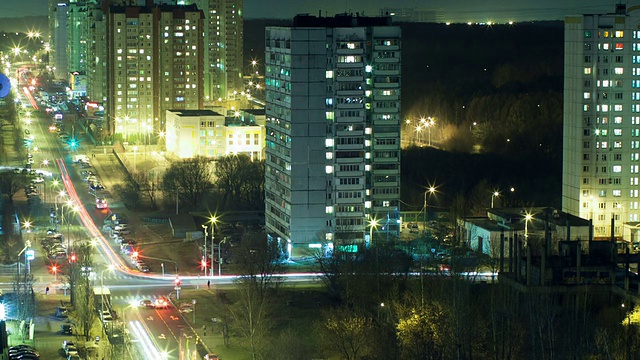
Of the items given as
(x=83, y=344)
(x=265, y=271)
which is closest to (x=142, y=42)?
(x=265, y=271)

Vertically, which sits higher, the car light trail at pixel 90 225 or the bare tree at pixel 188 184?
the bare tree at pixel 188 184

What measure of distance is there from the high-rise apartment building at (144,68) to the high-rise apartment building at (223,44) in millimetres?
11523

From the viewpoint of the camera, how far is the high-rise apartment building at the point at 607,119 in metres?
33.2

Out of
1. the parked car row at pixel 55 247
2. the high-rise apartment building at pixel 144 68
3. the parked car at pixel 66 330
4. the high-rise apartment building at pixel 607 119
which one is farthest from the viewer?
the high-rise apartment building at pixel 144 68

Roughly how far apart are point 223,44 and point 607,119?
36383 millimetres

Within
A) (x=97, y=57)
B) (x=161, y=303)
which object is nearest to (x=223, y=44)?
(x=97, y=57)

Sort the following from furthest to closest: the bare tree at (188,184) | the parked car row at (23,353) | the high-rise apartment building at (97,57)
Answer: the high-rise apartment building at (97,57) < the bare tree at (188,184) < the parked car row at (23,353)

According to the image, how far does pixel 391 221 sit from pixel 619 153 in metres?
5.18

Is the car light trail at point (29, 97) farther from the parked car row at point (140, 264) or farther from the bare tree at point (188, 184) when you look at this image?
the parked car row at point (140, 264)

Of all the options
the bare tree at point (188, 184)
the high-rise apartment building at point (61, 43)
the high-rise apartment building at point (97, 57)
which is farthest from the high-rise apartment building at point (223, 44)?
the bare tree at point (188, 184)

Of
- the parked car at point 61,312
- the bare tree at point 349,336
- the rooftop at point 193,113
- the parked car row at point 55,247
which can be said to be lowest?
the parked car at point 61,312

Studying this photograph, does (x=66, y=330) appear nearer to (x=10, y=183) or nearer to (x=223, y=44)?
(x=10, y=183)

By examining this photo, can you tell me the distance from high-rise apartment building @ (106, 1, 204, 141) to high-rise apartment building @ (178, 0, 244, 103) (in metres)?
11.5

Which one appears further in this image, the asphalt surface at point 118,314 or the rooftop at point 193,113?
the rooftop at point 193,113
